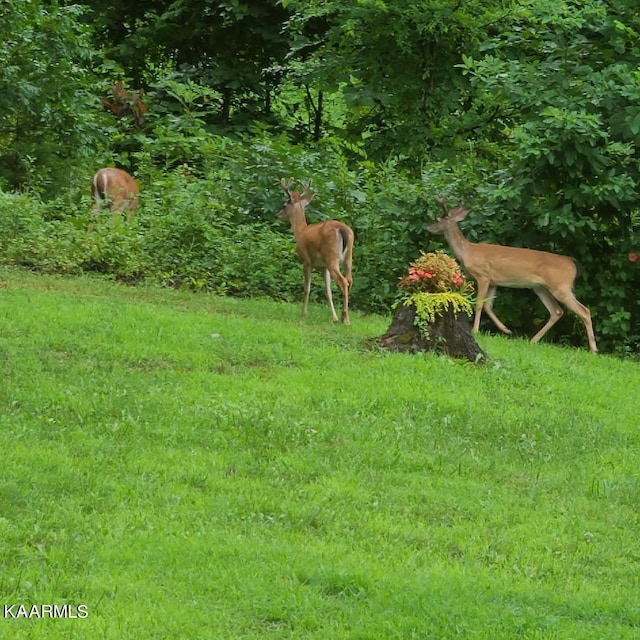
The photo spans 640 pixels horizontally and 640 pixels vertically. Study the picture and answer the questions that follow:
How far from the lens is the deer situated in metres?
12.8

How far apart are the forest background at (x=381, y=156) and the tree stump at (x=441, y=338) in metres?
3.30

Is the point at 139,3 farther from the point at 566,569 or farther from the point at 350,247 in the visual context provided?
the point at 566,569

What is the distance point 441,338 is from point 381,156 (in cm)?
757

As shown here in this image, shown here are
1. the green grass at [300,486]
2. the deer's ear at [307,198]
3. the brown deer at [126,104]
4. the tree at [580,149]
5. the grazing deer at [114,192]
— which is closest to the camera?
the green grass at [300,486]

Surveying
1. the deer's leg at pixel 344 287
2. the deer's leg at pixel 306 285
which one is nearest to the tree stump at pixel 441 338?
the deer's leg at pixel 344 287

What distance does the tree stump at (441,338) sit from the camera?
9828mm

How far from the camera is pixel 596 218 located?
13375 mm

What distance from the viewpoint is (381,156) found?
1698 cm

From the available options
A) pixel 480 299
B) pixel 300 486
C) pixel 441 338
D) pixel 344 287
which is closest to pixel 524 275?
pixel 480 299

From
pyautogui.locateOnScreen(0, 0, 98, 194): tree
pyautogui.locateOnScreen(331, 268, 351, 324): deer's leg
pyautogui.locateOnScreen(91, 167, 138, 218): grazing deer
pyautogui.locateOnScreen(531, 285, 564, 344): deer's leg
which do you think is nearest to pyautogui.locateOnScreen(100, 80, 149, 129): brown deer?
pyautogui.locateOnScreen(0, 0, 98, 194): tree

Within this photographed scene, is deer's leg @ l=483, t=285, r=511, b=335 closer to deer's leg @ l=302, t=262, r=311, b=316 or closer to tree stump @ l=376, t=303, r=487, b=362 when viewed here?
deer's leg @ l=302, t=262, r=311, b=316

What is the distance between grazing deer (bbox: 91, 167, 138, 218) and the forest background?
0.85 ft

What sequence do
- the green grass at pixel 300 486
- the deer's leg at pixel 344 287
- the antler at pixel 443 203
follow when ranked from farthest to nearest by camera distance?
the antler at pixel 443 203, the deer's leg at pixel 344 287, the green grass at pixel 300 486

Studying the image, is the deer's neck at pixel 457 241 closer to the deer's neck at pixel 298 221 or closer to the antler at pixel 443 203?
the antler at pixel 443 203
